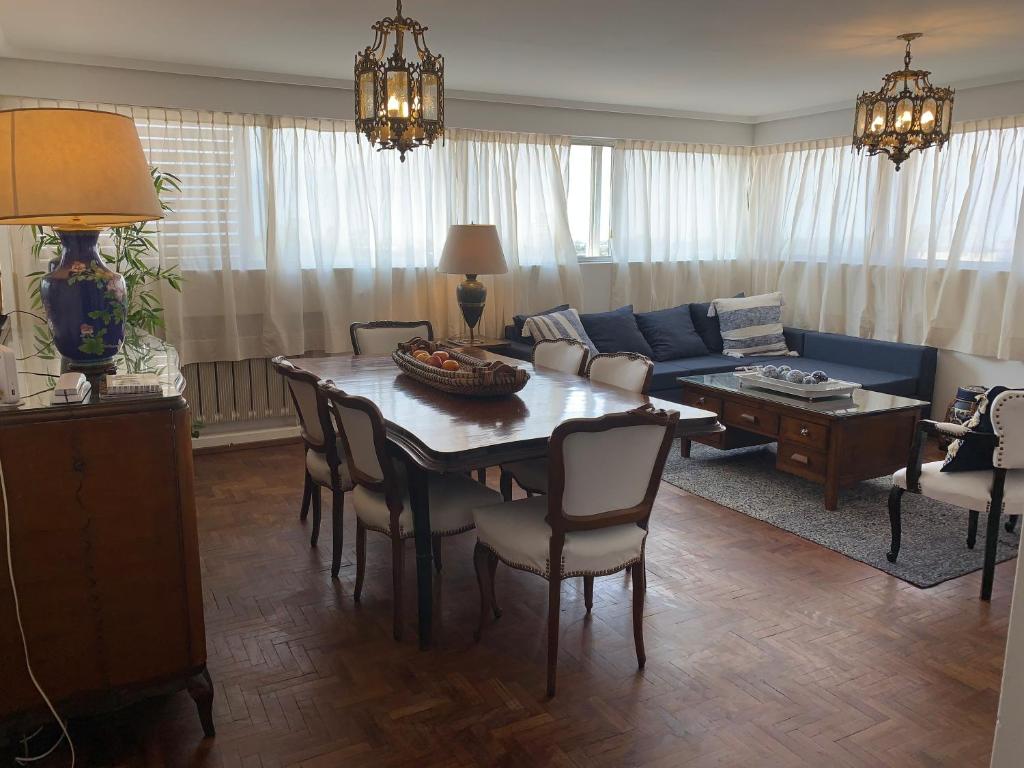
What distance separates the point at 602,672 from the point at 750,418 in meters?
2.34

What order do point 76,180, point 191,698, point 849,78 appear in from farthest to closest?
point 849,78 < point 191,698 < point 76,180

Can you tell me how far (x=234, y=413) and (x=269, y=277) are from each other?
0.94m

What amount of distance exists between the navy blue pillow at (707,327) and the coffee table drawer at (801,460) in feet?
6.65

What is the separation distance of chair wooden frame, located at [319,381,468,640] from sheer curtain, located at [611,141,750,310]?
13.1 feet

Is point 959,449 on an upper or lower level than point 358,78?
lower

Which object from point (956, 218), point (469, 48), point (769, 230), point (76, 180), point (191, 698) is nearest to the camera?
point (76, 180)

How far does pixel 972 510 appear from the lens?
3303mm

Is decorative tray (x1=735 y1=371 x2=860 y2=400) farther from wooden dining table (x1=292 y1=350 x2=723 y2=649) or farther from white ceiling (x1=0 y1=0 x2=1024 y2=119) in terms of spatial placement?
white ceiling (x1=0 y1=0 x2=1024 y2=119)

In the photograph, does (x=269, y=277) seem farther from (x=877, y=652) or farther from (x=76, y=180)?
(x=877, y=652)

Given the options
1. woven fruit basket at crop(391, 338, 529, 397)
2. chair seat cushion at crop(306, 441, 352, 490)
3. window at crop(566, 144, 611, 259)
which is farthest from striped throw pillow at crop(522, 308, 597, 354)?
chair seat cushion at crop(306, 441, 352, 490)

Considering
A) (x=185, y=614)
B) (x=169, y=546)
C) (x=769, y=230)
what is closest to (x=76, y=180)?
(x=169, y=546)

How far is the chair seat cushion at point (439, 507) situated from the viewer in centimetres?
281

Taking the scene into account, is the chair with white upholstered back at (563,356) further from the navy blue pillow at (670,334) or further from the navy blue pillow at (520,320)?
the navy blue pillow at (670,334)

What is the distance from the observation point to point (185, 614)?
219 cm
